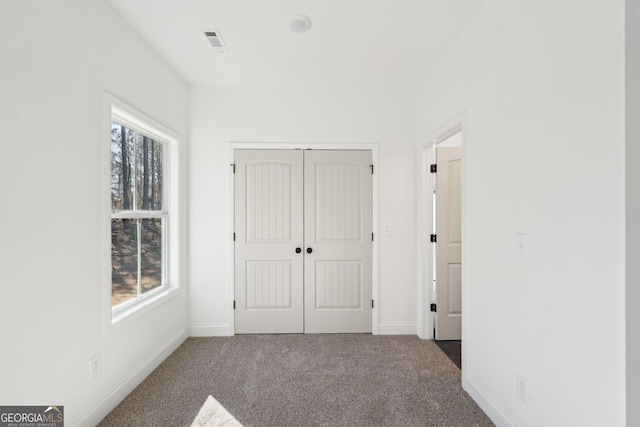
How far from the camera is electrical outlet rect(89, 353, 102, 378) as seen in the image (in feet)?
5.85

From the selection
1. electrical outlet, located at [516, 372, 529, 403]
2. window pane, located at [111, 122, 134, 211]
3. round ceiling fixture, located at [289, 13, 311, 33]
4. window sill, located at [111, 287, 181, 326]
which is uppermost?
round ceiling fixture, located at [289, 13, 311, 33]

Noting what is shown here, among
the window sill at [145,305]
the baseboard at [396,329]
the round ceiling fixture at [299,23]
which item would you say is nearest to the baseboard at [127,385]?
the window sill at [145,305]

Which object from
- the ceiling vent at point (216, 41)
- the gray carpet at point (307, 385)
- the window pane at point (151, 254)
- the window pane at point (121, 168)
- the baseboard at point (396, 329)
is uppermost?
the ceiling vent at point (216, 41)

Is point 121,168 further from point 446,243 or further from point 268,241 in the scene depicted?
point 446,243

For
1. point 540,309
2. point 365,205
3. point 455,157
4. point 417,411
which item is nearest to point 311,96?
point 365,205

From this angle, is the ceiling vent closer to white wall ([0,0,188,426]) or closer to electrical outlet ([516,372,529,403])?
white wall ([0,0,188,426])

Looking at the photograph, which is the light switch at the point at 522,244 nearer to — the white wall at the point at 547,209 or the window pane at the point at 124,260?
the white wall at the point at 547,209

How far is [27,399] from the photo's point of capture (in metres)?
1.39

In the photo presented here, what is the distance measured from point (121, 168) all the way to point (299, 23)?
5.59 feet

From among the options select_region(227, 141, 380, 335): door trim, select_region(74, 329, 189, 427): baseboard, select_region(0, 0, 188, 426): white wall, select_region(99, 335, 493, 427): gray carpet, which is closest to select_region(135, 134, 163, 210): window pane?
select_region(0, 0, 188, 426): white wall

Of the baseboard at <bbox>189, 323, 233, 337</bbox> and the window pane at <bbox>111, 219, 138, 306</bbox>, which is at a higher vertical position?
the window pane at <bbox>111, 219, 138, 306</bbox>

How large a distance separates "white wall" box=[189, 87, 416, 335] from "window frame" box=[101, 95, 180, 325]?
0.79ft

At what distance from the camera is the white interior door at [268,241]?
10.4 ft

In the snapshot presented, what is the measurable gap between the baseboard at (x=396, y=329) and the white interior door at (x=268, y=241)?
2.87 ft
